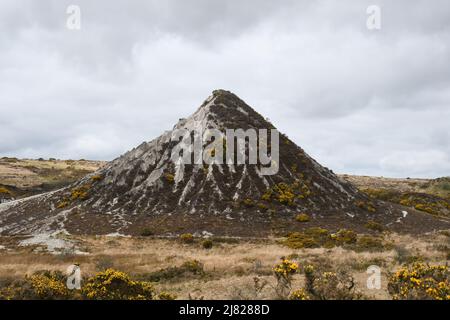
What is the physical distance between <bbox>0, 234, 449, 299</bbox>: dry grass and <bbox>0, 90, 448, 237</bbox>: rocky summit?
6167 millimetres

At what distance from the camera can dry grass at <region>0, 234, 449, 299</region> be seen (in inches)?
880

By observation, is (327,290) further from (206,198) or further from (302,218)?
(206,198)

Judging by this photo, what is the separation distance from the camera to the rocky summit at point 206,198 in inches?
2021

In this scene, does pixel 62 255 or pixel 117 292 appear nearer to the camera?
pixel 117 292

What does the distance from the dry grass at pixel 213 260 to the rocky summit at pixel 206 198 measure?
20.2 ft

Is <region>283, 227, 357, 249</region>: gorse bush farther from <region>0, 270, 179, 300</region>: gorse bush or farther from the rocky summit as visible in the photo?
<region>0, 270, 179, 300</region>: gorse bush

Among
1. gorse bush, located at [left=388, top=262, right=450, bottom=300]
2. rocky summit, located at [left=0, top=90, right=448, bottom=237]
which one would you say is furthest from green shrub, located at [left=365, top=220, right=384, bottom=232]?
gorse bush, located at [left=388, top=262, right=450, bottom=300]

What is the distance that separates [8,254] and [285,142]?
4711 centimetres

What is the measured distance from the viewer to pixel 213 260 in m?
32.6

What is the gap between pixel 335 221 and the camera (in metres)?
53.5

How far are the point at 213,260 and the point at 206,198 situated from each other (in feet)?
78.0

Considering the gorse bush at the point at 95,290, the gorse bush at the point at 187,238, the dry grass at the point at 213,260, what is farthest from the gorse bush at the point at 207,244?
the gorse bush at the point at 95,290
